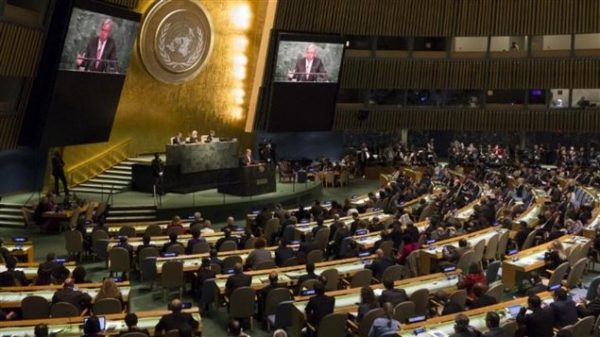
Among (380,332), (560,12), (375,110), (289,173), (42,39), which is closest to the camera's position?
(380,332)

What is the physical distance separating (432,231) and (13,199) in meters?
12.7

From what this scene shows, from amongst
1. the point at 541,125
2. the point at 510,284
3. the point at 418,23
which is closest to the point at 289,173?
the point at 418,23

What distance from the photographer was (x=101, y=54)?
20.5 metres

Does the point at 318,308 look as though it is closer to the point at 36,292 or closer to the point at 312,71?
the point at 36,292

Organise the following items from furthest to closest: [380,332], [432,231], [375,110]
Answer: [375,110] → [432,231] → [380,332]

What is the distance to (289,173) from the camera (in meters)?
26.5

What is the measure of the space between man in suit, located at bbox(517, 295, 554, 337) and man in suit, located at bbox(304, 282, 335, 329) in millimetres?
2393

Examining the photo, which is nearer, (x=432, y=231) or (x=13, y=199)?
(x=432, y=231)

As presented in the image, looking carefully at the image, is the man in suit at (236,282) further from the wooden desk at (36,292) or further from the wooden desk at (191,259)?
the wooden desk at (191,259)

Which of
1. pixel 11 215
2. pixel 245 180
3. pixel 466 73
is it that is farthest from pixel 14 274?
pixel 466 73

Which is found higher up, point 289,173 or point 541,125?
point 541,125

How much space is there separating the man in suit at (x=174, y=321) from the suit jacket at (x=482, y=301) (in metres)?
3.77

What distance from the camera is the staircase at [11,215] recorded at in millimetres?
18625

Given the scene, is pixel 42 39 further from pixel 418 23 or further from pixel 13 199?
pixel 418 23
